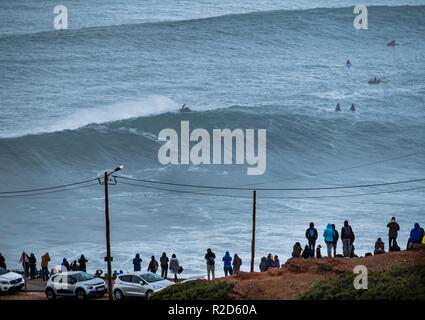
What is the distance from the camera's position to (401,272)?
22906 millimetres

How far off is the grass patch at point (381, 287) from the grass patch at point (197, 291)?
2.12m

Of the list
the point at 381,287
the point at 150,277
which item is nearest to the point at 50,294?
the point at 150,277

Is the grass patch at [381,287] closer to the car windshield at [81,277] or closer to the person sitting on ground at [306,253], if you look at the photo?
the person sitting on ground at [306,253]

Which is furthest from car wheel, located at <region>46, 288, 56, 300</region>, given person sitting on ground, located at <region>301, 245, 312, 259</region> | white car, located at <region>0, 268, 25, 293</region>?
person sitting on ground, located at <region>301, 245, 312, 259</region>

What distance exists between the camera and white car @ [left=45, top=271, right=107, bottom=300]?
94.7 feet

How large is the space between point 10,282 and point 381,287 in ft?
42.6

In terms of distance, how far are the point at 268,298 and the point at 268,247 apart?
18096 millimetres

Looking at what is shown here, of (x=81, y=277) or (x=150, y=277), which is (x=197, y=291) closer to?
(x=150, y=277)

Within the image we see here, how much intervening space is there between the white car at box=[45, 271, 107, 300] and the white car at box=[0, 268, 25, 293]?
1.55 meters

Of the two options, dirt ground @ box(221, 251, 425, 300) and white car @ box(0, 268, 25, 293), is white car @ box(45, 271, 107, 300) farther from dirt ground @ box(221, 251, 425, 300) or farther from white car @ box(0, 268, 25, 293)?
dirt ground @ box(221, 251, 425, 300)

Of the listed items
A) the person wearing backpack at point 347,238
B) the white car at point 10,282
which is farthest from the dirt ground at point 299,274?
the white car at point 10,282

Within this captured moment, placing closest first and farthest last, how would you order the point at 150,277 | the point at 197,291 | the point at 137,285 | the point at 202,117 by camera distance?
the point at 197,291, the point at 137,285, the point at 150,277, the point at 202,117

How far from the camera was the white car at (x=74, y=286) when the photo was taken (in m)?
Answer: 28.9

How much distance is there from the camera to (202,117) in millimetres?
67938
